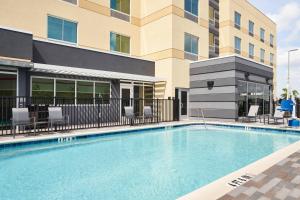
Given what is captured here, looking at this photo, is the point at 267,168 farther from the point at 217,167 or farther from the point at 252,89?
the point at 252,89

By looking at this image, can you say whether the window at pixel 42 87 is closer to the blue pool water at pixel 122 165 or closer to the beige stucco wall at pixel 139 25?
the beige stucco wall at pixel 139 25

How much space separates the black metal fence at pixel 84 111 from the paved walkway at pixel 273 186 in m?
8.21

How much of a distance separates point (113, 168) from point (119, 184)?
4.08 feet

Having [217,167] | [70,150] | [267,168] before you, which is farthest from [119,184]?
[70,150]

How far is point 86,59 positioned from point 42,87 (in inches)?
133

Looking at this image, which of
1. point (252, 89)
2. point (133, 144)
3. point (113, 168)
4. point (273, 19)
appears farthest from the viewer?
point (273, 19)

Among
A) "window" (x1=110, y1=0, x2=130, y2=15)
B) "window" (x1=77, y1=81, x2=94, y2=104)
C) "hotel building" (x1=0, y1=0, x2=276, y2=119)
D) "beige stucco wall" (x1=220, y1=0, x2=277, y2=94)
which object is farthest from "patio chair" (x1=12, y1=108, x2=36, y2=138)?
"beige stucco wall" (x1=220, y1=0, x2=277, y2=94)

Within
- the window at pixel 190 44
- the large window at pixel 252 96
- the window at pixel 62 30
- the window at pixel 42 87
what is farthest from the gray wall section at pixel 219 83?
the window at pixel 42 87

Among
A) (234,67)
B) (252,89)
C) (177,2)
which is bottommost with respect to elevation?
(252,89)

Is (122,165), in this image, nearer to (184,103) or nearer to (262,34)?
(184,103)

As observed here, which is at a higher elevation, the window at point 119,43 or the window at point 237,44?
the window at point 237,44

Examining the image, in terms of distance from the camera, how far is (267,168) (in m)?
4.89

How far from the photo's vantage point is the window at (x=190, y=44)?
18609 millimetres

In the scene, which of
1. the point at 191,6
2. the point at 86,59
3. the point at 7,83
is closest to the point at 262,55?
the point at 191,6
